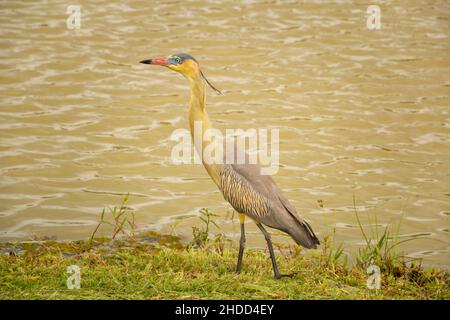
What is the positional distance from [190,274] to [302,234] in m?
1.02

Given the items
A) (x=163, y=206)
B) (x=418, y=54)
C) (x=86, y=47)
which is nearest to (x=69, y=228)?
(x=163, y=206)

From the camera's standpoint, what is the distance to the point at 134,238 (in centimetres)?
788

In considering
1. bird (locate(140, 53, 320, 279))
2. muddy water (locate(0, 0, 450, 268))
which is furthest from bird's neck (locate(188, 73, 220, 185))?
muddy water (locate(0, 0, 450, 268))

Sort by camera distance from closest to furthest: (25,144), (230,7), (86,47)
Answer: (25,144) < (86,47) < (230,7)

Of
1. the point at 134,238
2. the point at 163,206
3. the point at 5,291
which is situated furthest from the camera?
the point at 163,206

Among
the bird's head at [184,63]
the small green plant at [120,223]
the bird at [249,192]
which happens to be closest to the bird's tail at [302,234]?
the bird at [249,192]

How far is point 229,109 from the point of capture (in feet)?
41.1

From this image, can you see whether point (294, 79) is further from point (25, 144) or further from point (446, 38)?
point (25, 144)

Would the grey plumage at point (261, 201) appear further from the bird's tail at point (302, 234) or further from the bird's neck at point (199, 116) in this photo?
the bird's neck at point (199, 116)

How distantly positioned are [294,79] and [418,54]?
279cm

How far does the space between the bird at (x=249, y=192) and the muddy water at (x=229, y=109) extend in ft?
4.18

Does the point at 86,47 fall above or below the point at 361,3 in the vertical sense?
below

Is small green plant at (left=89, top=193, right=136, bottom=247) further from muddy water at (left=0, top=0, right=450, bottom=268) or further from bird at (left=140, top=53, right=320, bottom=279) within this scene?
bird at (left=140, top=53, right=320, bottom=279)

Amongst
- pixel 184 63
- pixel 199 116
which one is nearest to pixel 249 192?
Result: pixel 199 116
